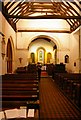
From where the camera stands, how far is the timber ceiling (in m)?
14.2

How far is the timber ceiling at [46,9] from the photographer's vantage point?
46.7 feet

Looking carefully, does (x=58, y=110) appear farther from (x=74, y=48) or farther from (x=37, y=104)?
(x=74, y=48)

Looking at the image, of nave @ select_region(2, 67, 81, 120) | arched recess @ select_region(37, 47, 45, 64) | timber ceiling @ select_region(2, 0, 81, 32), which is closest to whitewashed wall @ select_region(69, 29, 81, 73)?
timber ceiling @ select_region(2, 0, 81, 32)

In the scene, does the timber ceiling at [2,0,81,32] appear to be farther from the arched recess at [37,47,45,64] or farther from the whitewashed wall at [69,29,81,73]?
the arched recess at [37,47,45,64]

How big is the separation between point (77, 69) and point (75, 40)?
98.4 inches

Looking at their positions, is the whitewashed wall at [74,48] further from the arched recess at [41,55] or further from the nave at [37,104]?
the nave at [37,104]

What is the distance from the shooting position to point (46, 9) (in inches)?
768

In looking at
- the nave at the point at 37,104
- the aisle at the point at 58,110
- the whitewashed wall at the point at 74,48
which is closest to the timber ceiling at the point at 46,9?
the whitewashed wall at the point at 74,48

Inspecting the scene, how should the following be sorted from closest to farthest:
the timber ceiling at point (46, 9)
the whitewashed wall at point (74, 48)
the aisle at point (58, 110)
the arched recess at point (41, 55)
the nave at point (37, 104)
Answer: the nave at point (37, 104) < the aisle at point (58, 110) < the timber ceiling at point (46, 9) < the whitewashed wall at point (74, 48) < the arched recess at point (41, 55)

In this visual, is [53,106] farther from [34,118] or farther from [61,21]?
[61,21]

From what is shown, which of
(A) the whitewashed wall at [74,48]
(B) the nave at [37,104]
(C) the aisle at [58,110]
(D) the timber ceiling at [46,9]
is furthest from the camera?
(A) the whitewashed wall at [74,48]

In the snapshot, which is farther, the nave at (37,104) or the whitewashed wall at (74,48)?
the whitewashed wall at (74,48)

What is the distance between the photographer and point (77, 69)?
18.5 meters

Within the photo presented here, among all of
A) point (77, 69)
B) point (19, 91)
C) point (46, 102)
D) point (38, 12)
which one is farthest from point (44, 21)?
point (19, 91)
